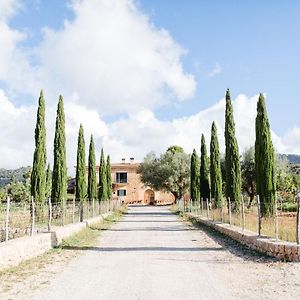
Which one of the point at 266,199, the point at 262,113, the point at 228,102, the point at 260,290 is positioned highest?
the point at 228,102

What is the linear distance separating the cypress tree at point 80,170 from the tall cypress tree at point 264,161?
14.3m

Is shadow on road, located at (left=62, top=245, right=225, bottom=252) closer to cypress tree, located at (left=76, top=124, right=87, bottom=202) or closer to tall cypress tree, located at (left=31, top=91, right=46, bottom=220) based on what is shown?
tall cypress tree, located at (left=31, top=91, right=46, bottom=220)

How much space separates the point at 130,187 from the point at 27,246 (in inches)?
2667

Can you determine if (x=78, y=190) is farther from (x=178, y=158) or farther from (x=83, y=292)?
(x=178, y=158)

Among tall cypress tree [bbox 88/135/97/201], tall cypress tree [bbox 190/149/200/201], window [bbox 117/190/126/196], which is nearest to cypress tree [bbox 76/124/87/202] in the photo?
tall cypress tree [bbox 88/135/97/201]

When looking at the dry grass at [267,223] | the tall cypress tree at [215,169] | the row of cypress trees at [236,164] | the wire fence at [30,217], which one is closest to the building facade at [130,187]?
the row of cypress trees at [236,164]

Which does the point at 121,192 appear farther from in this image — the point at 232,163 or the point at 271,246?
the point at 271,246

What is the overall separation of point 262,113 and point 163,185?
42.0m

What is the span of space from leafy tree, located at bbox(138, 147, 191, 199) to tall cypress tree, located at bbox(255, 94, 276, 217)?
40640 millimetres

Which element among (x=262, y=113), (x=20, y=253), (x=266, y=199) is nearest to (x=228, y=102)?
(x=262, y=113)

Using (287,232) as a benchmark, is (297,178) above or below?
above

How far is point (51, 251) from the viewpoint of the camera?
13914 mm

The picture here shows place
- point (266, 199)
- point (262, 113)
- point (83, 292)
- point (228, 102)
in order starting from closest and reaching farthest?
point (83, 292) → point (266, 199) → point (262, 113) → point (228, 102)

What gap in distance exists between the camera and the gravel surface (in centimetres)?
774
